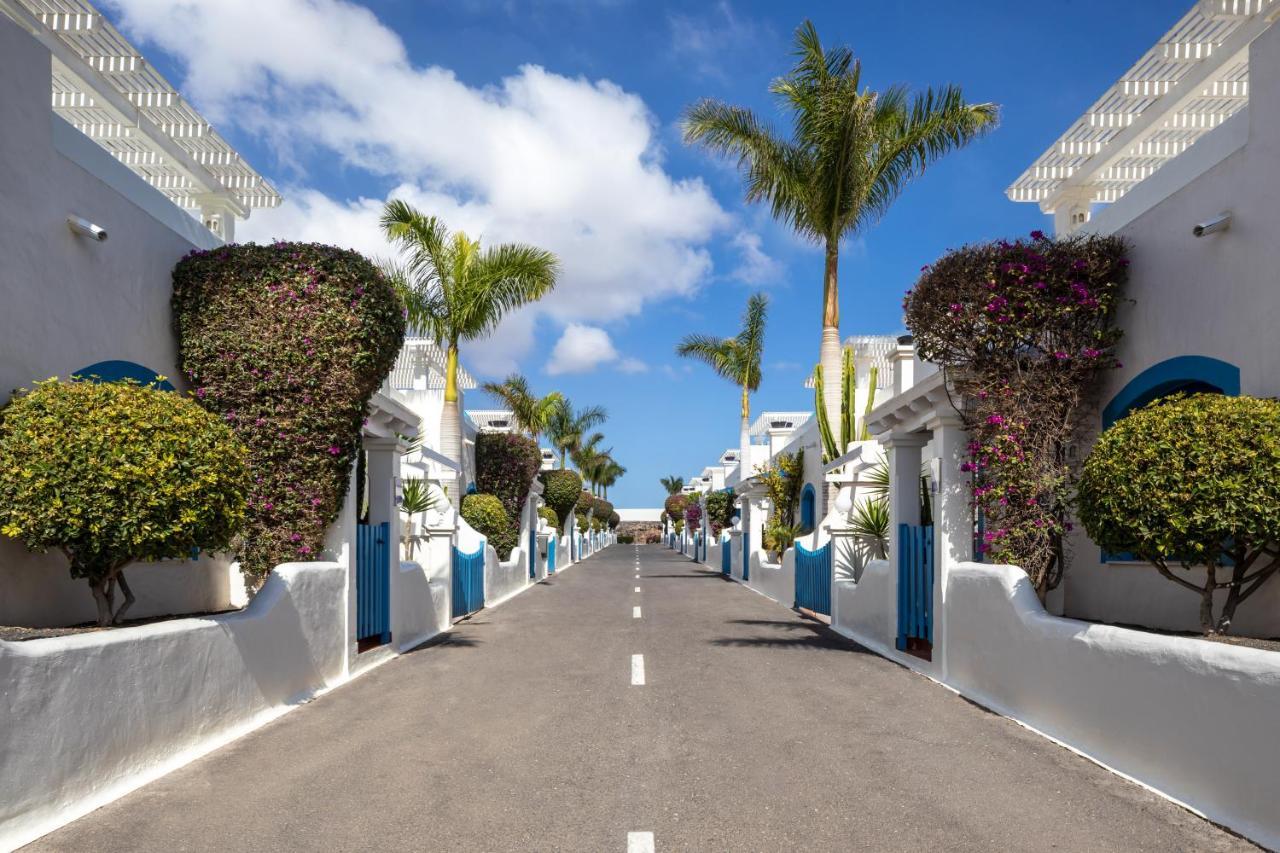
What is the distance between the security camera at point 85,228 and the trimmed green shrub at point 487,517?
53.2ft

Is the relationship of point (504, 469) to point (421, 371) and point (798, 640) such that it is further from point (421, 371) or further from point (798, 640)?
point (798, 640)

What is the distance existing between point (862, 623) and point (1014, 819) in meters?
9.47

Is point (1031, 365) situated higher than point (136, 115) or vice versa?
point (136, 115)

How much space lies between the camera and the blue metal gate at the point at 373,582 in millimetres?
11914

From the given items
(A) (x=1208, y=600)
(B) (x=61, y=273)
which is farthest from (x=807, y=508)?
(B) (x=61, y=273)

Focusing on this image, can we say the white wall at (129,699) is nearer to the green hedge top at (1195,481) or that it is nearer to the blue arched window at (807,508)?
the green hedge top at (1195,481)

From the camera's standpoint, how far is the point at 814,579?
19.5 metres

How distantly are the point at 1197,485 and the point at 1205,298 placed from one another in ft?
9.63

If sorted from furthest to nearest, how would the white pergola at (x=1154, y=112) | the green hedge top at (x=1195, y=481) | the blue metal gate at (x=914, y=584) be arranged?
the blue metal gate at (x=914, y=584) < the white pergola at (x=1154, y=112) < the green hedge top at (x=1195, y=481)

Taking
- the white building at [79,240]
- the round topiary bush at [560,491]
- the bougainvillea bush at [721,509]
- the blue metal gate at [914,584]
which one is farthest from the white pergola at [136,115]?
the bougainvillea bush at [721,509]

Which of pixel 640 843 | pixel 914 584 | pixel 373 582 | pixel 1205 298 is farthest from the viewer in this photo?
pixel 914 584

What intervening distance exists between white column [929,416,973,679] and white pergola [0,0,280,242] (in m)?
10.4

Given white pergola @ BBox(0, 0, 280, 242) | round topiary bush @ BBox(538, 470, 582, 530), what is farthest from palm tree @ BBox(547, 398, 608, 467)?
white pergola @ BBox(0, 0, 280, 242)

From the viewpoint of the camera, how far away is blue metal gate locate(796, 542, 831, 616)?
1867 centimetres
